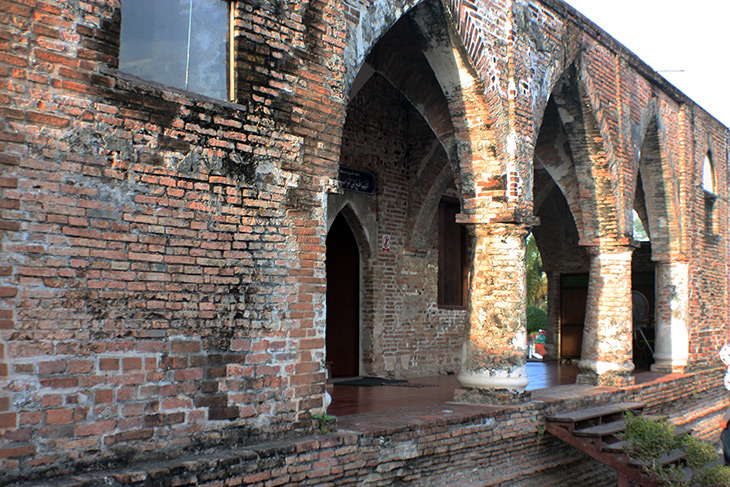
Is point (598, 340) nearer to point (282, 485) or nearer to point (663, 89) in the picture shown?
point (663, 89)

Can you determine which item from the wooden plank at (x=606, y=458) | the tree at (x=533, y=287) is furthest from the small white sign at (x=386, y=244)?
the tree at (x=533, y=287)

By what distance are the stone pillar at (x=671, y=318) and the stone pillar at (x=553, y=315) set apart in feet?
12.8

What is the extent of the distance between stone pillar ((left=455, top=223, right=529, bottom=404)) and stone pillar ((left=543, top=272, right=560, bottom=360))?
990 centimetres

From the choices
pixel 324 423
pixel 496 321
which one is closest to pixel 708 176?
pixel 496 321

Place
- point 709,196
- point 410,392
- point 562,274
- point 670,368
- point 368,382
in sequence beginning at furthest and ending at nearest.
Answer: point 562,274
point 709,196
point 670,368
point 368,382
point 410,392

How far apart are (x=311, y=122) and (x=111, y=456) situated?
295 cm

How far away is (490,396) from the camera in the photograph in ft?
26.7

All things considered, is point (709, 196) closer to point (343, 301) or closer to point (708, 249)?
point (708, 249)

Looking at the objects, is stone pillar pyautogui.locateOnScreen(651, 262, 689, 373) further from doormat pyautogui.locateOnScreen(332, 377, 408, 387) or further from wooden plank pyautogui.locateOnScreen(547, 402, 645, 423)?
doormat pyautogui.locateOnScreen(332, 377, 408, 387)

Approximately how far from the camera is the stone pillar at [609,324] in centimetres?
1097

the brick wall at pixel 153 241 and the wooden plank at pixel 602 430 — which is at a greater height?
the brick wall at pixel 153 241

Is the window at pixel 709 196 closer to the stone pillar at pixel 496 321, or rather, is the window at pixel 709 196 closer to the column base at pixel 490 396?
the stone pillar at pixel 496 321

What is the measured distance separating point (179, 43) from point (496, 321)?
4.59 m

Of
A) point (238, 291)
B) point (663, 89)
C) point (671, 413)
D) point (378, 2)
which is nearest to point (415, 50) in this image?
point (378, 2)
